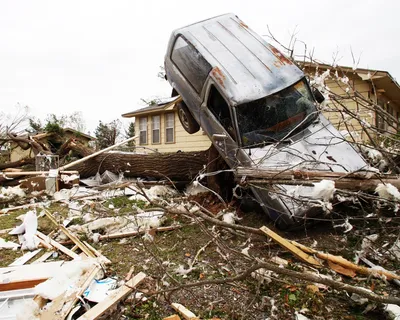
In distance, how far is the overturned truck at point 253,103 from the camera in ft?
14.1

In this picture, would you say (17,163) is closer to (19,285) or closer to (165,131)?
(165,131)

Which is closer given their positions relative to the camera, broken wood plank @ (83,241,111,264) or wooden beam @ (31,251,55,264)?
broken wood plank @ (83,241,111,264)

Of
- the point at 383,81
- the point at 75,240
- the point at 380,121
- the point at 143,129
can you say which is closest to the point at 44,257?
the point at 75,240

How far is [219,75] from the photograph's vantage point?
16.2 feet

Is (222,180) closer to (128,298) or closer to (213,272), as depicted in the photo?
(213,272)

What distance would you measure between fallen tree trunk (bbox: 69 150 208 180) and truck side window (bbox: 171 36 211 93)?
1677 millimetres

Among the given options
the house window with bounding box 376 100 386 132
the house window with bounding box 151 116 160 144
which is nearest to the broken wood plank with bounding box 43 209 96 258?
the house window with bounding box 376 100 386 132

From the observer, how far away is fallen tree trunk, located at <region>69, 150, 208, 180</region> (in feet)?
22.5


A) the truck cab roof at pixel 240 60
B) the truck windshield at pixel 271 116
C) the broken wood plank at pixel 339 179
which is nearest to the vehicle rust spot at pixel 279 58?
the truck cab roof at pixel 240 60

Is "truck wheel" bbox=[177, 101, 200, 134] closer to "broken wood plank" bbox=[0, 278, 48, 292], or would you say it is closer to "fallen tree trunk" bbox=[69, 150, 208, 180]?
"fallen tree trunk" bbox=[69, 150, 208, 180]

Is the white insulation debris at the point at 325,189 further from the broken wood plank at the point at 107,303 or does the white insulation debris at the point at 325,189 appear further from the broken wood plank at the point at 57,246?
the broken wood plank at the point at 57,246

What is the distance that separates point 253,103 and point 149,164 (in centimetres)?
385

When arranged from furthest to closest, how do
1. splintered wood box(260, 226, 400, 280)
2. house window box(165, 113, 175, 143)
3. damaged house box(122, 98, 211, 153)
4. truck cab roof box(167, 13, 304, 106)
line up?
house window box(165, 113, 175, 143), damaged house box(122, 98, 211, 153), truck cab roof box(167, 13, 304, 106), splintered wood box(260, 226, 400, 280)

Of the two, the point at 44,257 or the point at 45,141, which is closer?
the point at 44,257
